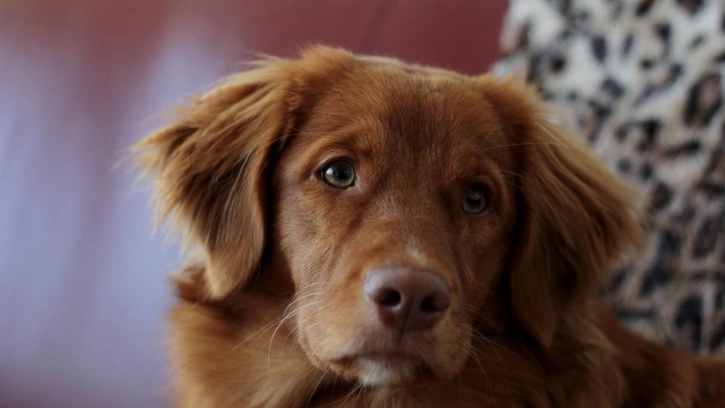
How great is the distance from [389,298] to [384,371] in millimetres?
182

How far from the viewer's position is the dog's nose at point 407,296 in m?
1.42

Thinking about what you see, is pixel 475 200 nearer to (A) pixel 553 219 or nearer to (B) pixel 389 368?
(A) pixel 553 219

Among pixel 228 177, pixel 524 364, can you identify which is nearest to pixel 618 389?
pixel 524 364

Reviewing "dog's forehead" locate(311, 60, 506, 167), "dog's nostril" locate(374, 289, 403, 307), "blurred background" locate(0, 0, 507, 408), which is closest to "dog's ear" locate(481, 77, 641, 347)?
"dog's forehead" locate(311, 60, 506, 167)

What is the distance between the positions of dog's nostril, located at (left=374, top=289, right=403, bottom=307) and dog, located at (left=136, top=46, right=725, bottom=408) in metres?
0.10

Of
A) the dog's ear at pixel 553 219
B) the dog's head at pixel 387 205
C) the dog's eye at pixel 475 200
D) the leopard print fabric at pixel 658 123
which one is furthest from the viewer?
the leopard print fabric at pixel 658 123

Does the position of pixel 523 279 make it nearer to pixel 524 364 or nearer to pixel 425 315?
pixel 524 364

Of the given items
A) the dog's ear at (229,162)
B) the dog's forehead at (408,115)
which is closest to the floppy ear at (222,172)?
the dog's ear at (229,162)

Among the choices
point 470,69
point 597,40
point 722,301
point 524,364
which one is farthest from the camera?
point 470,69

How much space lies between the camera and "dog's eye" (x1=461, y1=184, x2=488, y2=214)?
1794 millimetres

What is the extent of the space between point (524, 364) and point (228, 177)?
0.90 metres

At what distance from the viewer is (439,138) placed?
177 centimetres

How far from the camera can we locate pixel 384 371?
4.99 ft

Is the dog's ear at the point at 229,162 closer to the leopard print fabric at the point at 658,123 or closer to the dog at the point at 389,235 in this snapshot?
the dog at the point at 389,235
